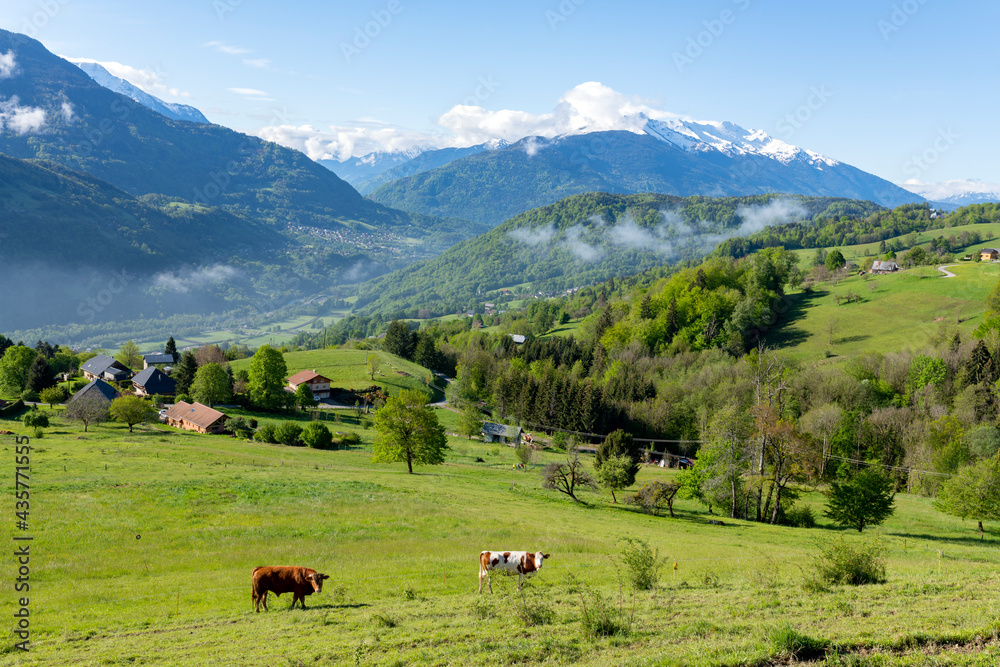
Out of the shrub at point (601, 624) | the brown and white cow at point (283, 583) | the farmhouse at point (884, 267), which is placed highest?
the farmhouse at point (884, 267)

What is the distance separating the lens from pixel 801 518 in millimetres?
43938

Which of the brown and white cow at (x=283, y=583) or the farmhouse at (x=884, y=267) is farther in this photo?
the farmhouse at (x=884, y=267)

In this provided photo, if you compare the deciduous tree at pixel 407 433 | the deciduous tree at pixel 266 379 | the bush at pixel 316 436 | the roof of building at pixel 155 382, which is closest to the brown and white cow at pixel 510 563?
the deciduous tree at pixel 407 433

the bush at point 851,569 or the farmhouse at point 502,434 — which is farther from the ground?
the bush at point 851,569

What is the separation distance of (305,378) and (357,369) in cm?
1774

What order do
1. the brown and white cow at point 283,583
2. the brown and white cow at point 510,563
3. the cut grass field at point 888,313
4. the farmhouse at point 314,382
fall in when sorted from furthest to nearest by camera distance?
the farmhouse at point 314,382 < the cut grass field at point 888,313 < the brown and white cow at point 510,563 < the brown and white cow at point 283,583

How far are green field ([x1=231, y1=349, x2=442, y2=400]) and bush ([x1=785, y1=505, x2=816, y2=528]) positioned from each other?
8233 centimetres

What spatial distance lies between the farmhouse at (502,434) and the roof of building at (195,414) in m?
43.8

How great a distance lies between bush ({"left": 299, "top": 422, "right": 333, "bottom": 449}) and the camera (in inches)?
2697

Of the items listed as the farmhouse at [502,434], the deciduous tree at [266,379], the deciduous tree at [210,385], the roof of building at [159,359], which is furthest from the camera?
the roof of building at [159,359]

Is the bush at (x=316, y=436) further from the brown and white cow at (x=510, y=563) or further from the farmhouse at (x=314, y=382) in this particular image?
the brown and white cow at (x=510, y=563)

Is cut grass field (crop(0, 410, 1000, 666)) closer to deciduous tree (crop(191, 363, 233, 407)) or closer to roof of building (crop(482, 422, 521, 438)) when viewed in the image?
deciduous tree (crop(191, 363, 233, 407))

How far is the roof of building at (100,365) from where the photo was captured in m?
109

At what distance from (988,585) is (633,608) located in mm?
11828
